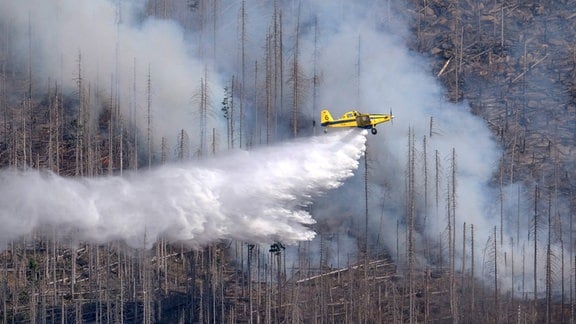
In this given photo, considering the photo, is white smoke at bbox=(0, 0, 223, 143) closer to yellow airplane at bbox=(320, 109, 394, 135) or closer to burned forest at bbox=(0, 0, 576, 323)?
burned forest at bbox=(0, 0, 576, 323)

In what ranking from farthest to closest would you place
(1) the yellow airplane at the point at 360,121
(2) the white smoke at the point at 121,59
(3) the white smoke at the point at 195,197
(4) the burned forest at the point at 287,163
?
(2) the white smoke at the point at 121,59, (1) the yellow airplane at the point at 360,121, (4) the burned forest at the point at 287,163, (3) the white smoke at the point at 195,197

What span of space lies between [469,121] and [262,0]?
73.8 feet

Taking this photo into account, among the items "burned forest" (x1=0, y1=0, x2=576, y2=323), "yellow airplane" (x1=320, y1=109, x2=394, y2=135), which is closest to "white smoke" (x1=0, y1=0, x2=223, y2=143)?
"burned forest" (x1=0, y1=0, x2=576, y2=323)

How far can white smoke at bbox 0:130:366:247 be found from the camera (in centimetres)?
6712

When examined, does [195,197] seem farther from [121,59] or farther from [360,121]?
[121,59]

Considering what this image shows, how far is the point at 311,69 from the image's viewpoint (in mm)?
102625

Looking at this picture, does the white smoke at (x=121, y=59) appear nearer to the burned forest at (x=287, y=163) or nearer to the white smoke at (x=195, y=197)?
the burned forest at (x=287, y=163)

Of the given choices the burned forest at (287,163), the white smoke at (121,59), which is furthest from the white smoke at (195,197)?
the white smoke at (121,59)

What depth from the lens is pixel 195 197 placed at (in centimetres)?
7325

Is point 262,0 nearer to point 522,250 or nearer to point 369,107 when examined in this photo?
point 369,107

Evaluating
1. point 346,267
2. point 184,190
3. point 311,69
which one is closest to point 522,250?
point 346,267

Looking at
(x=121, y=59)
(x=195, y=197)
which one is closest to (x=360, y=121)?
(x=195, y=197)

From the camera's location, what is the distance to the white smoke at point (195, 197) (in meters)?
67.1

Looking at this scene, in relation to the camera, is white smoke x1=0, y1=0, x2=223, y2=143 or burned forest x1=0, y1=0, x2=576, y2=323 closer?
burned forest x1=0, y1=0, x2=576, y2=323
